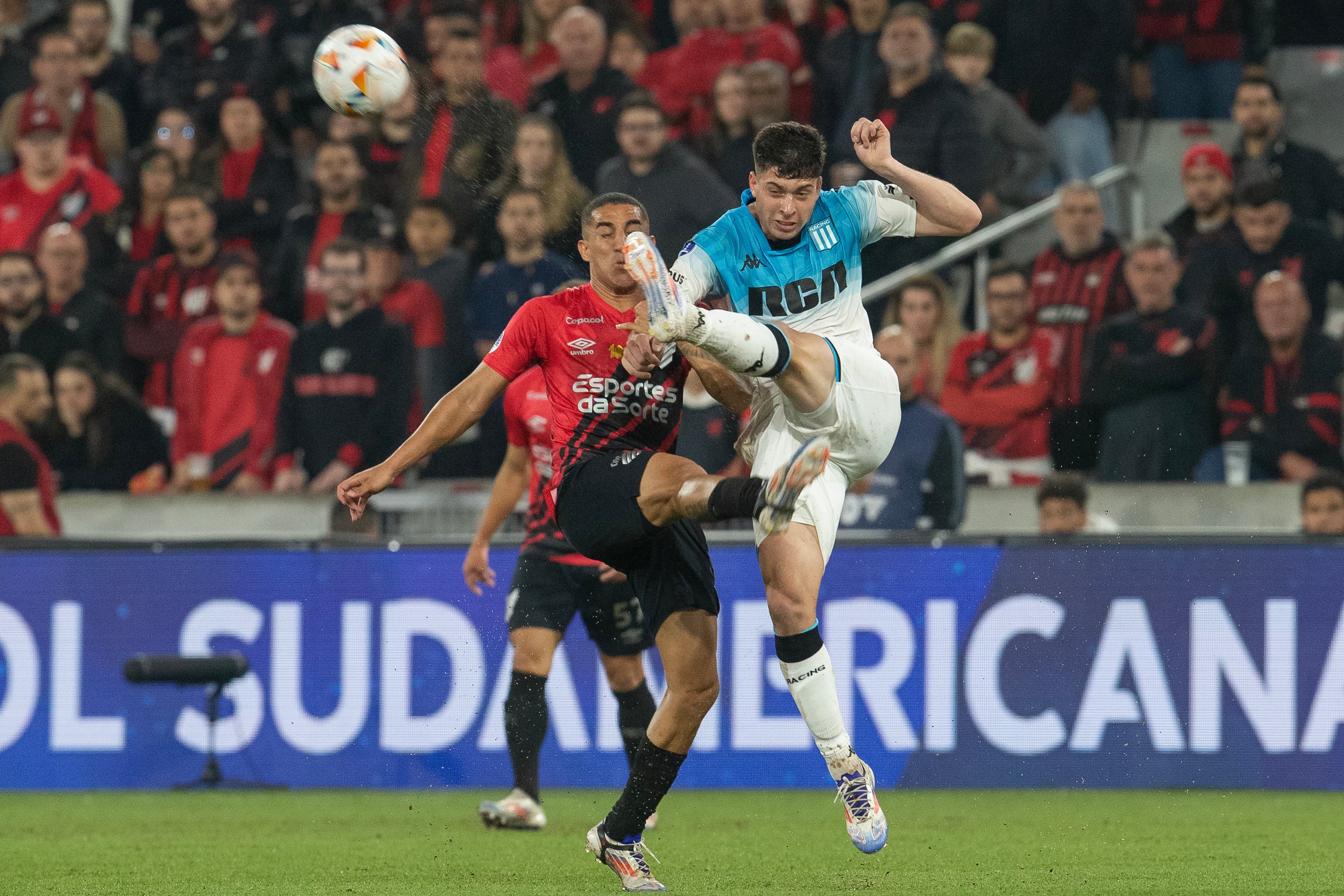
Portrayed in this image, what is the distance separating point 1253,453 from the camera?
11062mm

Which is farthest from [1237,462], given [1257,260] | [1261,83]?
[1261,83]

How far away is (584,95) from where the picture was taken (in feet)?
42.3

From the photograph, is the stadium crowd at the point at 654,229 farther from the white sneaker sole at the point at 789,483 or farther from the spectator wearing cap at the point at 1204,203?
the white sneaker sole at the point at 789,483

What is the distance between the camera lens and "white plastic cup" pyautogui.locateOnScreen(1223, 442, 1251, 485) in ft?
36.3

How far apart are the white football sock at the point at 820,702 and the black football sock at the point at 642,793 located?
0.50 m

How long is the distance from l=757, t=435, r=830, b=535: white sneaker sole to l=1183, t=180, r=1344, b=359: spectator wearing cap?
19.5 ft

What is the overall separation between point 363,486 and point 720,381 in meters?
1.31

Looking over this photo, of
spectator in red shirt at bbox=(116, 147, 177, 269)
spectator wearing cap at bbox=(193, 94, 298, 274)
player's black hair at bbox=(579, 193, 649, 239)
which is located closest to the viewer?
player's black hair at bbox=(579, 193, 649, 239)

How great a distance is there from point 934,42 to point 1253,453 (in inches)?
149

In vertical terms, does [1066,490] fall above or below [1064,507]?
above

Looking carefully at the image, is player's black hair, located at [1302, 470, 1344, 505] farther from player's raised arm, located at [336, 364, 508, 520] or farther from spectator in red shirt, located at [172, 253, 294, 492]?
spectator in red shirt, located at [172, 253, 294, 492]

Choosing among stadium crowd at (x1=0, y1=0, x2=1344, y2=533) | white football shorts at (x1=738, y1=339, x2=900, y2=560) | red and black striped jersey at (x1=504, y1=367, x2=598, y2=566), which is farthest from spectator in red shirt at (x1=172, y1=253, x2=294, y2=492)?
white football shorts at (x1=738, y1=339, x2=900, y2=560)

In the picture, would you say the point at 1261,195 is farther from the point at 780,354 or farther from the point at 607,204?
the point at 780,354

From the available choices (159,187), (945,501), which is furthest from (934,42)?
(159,187)
